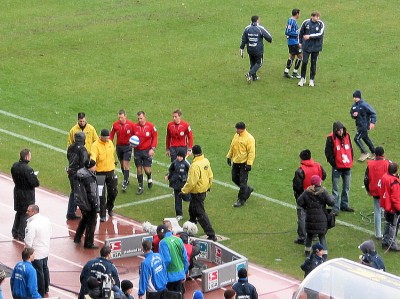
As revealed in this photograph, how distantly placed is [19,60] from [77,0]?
7260 millimetres

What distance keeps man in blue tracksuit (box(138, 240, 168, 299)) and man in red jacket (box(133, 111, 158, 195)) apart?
256 inches

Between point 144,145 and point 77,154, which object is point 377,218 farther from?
point 77,154

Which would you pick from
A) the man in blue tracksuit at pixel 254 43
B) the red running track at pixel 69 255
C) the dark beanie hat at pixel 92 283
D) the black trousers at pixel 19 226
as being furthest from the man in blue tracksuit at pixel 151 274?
the man in blue tracksuit at pixel 254 43

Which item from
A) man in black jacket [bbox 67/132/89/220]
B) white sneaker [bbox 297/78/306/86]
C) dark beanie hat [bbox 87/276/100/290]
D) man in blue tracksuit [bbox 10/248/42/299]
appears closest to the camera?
dark beanie hat [bbox 87/276/100/290]

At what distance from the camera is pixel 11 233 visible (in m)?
22.8

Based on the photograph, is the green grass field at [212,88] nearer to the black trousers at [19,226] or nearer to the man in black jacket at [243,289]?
the black trousers at [19,226]

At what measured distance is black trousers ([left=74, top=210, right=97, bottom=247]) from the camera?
21734 millimetres

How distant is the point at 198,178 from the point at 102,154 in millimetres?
2303

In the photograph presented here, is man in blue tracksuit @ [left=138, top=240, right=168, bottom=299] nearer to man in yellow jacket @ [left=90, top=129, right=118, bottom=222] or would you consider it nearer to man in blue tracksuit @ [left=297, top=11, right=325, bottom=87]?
man in yellow jacket @ [left=90, top=129, right=118, bottom=222]

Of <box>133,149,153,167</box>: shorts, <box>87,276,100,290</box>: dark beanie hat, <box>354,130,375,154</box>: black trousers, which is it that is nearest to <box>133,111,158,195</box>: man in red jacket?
<box>133,149,153,167</box>: shorts

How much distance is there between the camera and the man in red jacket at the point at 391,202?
21.3m

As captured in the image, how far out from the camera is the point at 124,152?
2484cm

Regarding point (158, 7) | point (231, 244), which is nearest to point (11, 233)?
point (231, 244)

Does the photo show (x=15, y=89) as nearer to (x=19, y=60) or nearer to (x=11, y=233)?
(x=19, y=60)
